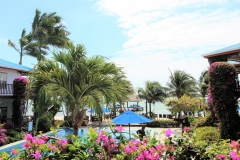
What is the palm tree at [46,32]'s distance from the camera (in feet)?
88.2

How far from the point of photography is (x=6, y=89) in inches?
715

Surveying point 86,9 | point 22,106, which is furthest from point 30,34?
point 86,9

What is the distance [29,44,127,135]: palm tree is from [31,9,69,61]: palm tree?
19959 mm

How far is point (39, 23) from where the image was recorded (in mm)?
27500

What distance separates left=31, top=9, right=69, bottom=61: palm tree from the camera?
1058 inches

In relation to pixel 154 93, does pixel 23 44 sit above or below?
above

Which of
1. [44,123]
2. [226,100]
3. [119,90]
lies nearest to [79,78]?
[119,90]

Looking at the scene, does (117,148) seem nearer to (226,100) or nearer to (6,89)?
(226,100)

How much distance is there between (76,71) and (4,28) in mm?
23620

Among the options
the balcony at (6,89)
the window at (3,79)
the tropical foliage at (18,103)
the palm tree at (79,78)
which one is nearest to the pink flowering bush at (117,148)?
the palm tree at (79,78)

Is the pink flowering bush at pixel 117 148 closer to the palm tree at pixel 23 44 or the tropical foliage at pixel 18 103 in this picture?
the tropical foliage at pixel 18 103

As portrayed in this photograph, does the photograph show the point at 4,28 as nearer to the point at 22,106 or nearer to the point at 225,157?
the point at 22,106

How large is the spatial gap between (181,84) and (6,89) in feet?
70.5

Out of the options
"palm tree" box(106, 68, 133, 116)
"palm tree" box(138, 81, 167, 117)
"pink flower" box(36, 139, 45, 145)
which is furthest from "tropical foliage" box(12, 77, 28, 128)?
"pink flower" box(36, 139, 45, 145)
